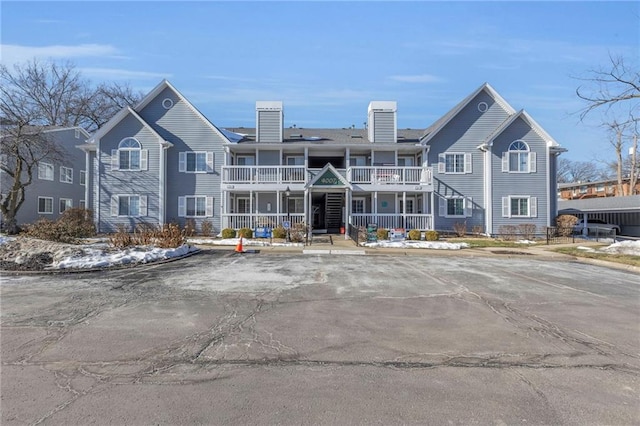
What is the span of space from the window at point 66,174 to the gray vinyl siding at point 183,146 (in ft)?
40.9

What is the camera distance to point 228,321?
18.5 feet

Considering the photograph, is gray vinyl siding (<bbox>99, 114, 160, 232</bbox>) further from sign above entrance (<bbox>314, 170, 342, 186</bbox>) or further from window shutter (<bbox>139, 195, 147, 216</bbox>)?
sign above entrance (<bbox>314, 170, 342, 186</bbox>)

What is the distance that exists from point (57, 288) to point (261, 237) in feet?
45.2

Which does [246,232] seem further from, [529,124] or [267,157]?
[529,124]

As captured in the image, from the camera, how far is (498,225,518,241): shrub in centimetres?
2341

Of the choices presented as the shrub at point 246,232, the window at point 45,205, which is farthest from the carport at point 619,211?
the window at point 45,205

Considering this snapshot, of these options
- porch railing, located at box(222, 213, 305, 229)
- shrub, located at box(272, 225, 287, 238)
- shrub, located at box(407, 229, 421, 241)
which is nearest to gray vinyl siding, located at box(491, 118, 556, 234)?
shrub, located at box(407, 229, 421, 241)

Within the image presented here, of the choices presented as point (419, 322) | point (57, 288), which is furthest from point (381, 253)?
point (57, 288)

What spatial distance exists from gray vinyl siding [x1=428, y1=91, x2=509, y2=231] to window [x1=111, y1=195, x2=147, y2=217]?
2066 centimetres

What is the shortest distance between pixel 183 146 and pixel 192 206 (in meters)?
4.41

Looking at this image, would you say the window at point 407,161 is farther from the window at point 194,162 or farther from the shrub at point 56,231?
the shrub at point 56,231

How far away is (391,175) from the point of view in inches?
923

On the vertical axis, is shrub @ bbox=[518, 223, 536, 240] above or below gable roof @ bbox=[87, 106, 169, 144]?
below

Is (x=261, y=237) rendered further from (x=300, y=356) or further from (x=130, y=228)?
(x=300, y=356)
